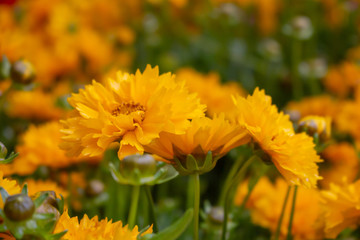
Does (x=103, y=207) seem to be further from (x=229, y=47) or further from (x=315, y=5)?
(x=315, y=5)

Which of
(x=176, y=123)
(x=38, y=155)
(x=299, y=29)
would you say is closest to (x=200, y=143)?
(x=176, y=123)

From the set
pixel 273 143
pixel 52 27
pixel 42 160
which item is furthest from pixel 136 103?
pixel 52 27

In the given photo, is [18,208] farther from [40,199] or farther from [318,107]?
[318,107]

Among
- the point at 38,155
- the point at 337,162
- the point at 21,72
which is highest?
the point at 21,72

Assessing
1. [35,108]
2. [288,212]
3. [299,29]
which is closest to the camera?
[288,212]

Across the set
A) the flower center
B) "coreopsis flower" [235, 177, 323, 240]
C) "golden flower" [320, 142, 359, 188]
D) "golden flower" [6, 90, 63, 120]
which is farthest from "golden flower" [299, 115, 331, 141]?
"golden flower" [6, 90, 63, 120]

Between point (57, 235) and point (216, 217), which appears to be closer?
point (57, 235)
